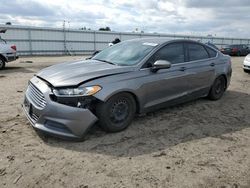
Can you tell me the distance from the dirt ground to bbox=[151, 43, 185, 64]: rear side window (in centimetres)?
121

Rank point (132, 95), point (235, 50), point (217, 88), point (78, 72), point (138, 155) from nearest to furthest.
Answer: point (138, 155), point (78, 72), point (132, 95), point (217, 88), point (235, 50)

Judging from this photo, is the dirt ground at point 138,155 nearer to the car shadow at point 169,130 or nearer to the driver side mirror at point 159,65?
the car shadow at point 169,130

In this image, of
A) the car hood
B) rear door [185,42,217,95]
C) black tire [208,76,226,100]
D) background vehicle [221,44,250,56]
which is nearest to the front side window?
rear door [185,42,217,95]

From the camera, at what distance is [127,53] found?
5.43 metres

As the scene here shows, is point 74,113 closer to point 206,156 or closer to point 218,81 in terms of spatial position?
point 206,156

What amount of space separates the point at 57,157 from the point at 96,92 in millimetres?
1135

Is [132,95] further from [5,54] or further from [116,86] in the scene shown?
[5,54]

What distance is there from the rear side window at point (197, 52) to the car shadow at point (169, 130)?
116 centimetres

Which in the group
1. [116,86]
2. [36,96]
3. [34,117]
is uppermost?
[116,86]

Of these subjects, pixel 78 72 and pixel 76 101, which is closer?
pixel 76 101

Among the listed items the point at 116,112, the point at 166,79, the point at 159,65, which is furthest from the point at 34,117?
the point at 166,79

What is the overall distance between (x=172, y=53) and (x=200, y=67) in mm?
988

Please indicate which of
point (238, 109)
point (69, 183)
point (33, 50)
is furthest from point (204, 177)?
point (33, 50)

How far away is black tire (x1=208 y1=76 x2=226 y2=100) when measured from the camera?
6.99 m
